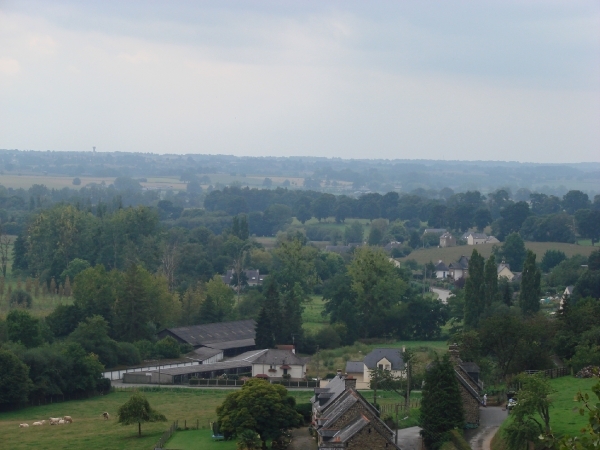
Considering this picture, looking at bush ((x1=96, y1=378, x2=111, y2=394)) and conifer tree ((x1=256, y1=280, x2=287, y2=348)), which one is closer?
bush ((x1=96, y1=378, x2=111, y2=394))

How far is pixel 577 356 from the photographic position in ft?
147

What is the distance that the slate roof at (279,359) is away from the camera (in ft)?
190

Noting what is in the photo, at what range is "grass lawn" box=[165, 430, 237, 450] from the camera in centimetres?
3778

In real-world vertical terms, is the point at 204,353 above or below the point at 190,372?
below

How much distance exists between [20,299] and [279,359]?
2937cm

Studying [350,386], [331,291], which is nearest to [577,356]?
[350,386]

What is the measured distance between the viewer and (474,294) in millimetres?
69625

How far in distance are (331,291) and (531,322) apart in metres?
31.9

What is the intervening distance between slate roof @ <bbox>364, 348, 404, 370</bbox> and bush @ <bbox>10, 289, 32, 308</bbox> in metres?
34.2

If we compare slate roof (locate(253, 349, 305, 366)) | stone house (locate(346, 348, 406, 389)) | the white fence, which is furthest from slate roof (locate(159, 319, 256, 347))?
stone house (locate(346, 348, 406, 389))

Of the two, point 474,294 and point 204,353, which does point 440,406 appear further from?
point 474,294

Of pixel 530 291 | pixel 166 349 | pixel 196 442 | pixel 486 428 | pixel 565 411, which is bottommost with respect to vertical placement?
pixel 166 349

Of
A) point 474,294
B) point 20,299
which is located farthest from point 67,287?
point 474,294

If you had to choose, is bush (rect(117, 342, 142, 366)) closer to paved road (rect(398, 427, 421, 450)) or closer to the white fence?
the white fence
